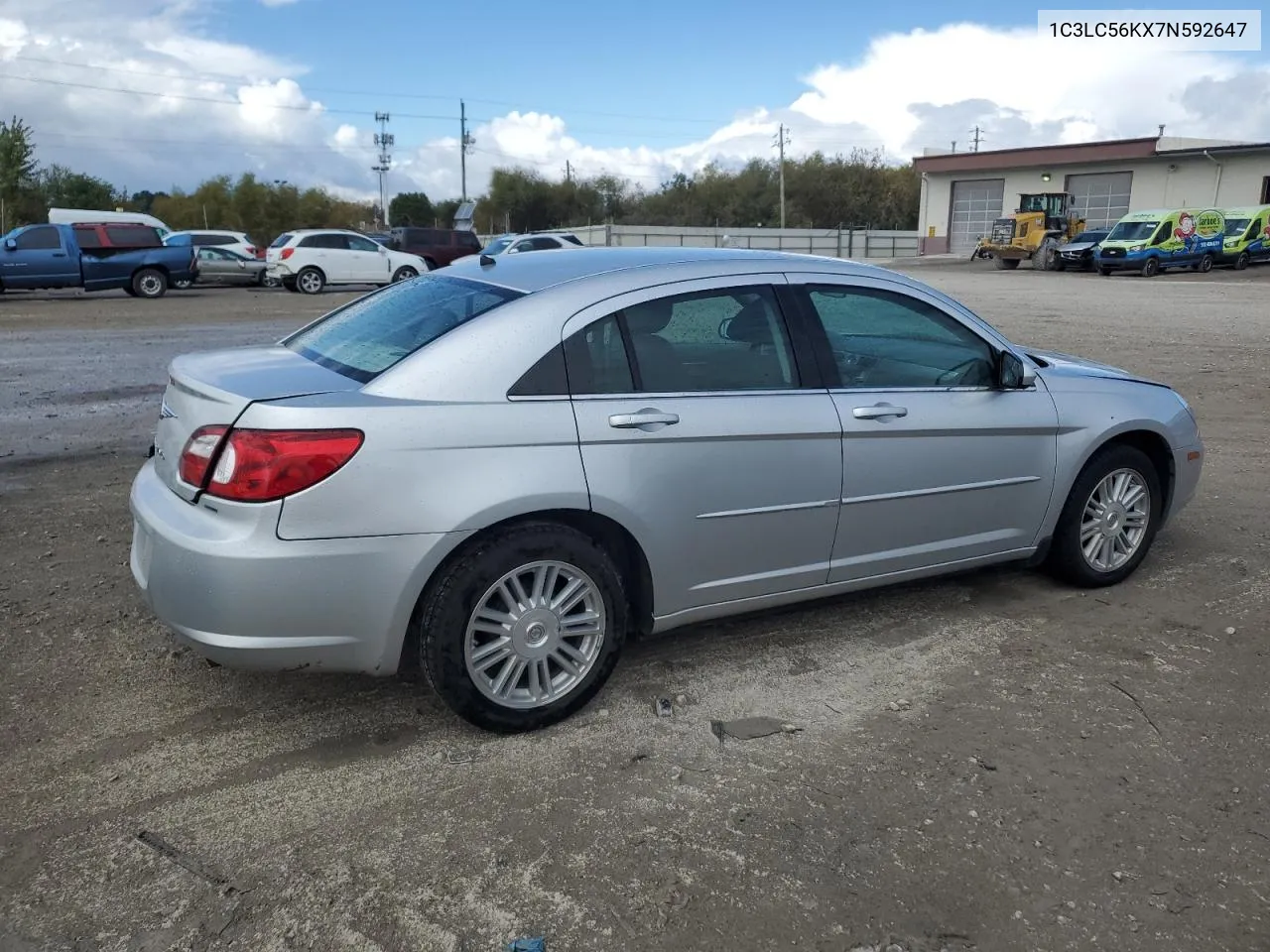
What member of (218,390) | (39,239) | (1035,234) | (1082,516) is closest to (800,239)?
(1035,234)

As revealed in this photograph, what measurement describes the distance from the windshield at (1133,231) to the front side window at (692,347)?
36.3 metres

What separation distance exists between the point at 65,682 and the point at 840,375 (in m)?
3.13

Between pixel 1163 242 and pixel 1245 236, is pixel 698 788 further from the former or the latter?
pixel 1245 236

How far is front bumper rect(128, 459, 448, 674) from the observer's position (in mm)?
3090

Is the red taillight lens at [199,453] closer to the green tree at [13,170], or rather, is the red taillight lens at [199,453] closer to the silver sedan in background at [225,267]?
the silver sedan in background at [225,267]

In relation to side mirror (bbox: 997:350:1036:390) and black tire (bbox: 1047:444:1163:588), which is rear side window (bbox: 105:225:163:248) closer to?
side mirror (bbox: 997:350:1036:390)

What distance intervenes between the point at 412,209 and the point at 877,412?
93681mm

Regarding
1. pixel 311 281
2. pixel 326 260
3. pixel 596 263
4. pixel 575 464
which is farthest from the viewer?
pixel 311 281

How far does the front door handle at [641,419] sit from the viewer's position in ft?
11.5

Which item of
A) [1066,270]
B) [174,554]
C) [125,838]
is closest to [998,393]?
[174,554]

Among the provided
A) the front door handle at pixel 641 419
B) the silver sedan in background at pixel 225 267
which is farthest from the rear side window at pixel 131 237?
the front door handle at pixel 641 419

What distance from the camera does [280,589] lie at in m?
3.10

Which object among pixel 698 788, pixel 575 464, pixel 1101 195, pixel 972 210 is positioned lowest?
pixel 698 788

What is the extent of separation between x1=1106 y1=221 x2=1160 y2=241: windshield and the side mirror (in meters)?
35.4
